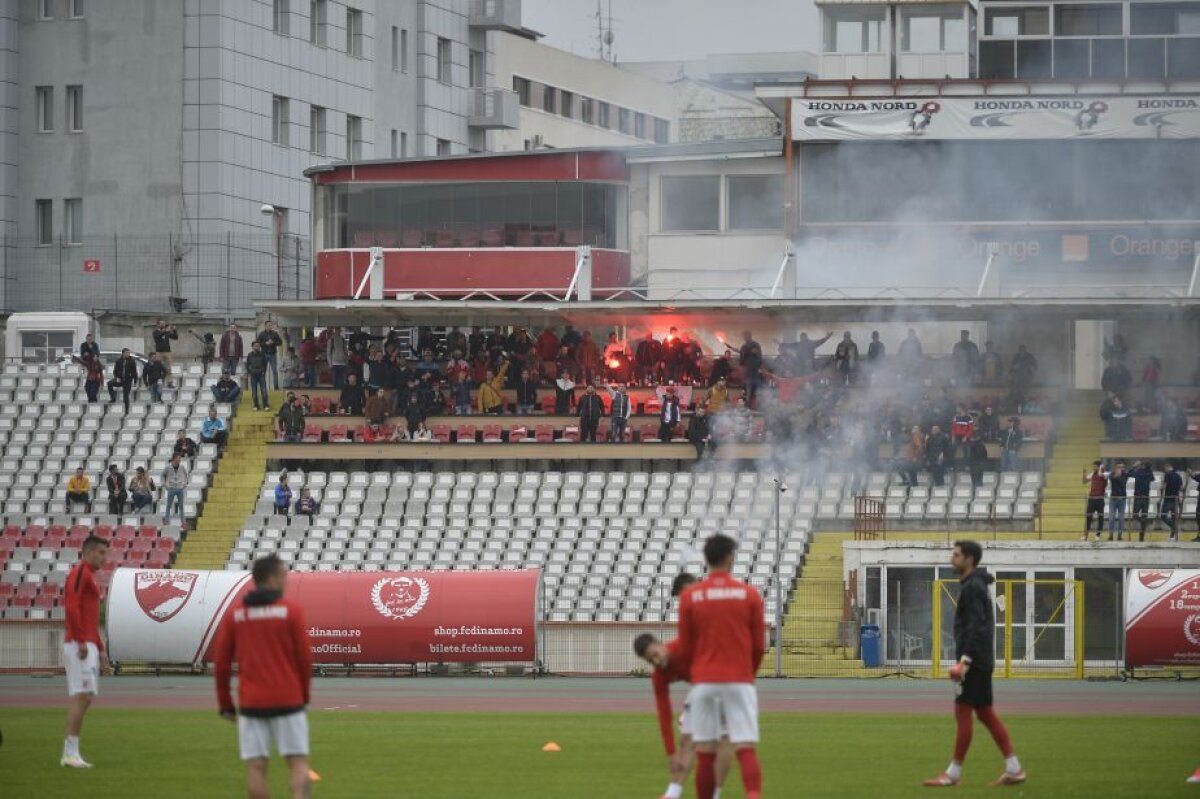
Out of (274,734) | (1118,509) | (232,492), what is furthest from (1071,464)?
(274,734)

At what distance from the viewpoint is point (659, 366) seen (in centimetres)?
4991

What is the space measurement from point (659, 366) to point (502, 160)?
9326 mm

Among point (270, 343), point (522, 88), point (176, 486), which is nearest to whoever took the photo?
point (176, 486)

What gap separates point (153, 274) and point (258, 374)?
15797 millimetres

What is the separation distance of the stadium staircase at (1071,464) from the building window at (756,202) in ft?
29.2

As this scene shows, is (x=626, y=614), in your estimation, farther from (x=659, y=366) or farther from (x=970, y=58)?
(x=970, y=58)

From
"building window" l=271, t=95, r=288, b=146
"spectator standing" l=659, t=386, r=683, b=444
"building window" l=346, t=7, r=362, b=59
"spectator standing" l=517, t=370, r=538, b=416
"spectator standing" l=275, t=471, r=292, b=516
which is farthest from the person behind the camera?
"building window" l=346, t=7, r=362, b=59

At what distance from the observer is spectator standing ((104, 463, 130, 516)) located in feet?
155

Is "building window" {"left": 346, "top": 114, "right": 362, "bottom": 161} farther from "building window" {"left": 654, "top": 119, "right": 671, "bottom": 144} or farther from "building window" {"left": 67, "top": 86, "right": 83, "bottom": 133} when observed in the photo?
"building window" {"left": 654, "top": 119, "right": 671, "bottom": 144}

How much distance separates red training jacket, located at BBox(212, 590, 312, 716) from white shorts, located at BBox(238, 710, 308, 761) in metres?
0.05

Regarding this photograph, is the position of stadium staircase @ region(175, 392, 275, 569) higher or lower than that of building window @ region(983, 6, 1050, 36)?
lower

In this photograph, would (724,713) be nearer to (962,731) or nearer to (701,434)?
(962,731)

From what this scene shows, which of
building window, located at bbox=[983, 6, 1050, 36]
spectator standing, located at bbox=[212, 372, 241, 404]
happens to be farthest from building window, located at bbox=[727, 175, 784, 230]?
spectator standing, located at bbox=[212, 372, 241, 404]

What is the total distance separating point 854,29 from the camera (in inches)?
2320
